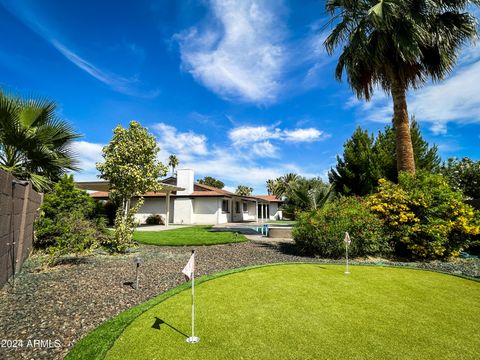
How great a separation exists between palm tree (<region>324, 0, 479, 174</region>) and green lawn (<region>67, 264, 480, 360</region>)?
28.1 ft

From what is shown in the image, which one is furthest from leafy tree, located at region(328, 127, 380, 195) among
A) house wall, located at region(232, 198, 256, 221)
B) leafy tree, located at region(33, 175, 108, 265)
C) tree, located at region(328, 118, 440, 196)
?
house wall, located at region(232, 198, 256, 221)

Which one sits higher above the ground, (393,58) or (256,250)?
(393,58)

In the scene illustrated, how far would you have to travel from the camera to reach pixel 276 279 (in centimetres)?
634

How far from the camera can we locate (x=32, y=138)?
27.2 feet

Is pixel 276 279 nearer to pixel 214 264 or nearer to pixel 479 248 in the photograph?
pixel 214 264

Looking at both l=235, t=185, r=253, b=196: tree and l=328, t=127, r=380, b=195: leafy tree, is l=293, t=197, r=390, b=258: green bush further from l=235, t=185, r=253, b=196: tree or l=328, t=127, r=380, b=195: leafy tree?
l=235, t=185, r=253, b=196: tree

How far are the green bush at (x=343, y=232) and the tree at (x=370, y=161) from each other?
7.06 metres

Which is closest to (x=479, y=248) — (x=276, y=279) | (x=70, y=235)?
(x=276, y=279)

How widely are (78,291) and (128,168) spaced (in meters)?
5.30

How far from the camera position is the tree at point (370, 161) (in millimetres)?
17047

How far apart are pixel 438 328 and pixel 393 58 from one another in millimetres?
12166

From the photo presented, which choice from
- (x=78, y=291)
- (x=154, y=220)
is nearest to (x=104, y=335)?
(x=78, y=291)

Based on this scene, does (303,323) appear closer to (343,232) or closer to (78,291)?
(78,291)

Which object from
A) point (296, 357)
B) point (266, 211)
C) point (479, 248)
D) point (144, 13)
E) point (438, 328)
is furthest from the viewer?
point (266, 211)
